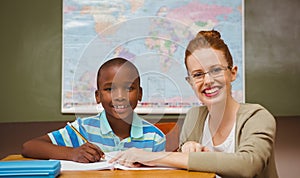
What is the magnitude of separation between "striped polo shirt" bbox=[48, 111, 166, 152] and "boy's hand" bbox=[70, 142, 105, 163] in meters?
0.02

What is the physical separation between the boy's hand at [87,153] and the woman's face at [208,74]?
368 millimetres

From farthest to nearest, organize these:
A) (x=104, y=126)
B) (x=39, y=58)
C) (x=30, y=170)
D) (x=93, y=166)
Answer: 1. (x=39, y=58)
2. (x=104, y=126)
3. (x=93, y=166)
4. (x=30, y=170)

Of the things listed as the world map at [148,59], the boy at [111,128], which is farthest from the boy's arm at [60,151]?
the world map at [148,59]

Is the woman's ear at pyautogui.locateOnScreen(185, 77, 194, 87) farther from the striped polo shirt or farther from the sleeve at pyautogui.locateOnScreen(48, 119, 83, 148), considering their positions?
the sleeve at pyautogui.locateOnScreen(48, 119, 83, 148)

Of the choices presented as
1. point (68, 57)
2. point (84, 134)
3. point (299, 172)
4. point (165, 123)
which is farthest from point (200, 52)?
point (299, 172)

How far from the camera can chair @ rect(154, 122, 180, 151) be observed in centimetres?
140

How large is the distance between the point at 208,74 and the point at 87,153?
459mm

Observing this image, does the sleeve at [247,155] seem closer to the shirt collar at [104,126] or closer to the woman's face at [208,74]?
the woman's face at [208,74]

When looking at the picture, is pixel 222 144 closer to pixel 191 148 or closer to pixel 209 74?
pixel 191 148

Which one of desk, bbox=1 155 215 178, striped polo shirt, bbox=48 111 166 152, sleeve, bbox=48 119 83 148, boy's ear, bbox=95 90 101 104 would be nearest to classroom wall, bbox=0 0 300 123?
sleeve, bbox=48 119 83 148

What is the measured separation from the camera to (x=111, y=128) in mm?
1408

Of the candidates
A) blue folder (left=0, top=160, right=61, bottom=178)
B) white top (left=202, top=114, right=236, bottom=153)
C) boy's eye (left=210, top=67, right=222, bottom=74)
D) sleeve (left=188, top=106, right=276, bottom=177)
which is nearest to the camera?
blue folder (left=0, top=160, right=61, bottom=178)

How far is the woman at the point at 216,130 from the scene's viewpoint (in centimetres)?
124

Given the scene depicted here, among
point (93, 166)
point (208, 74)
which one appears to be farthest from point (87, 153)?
point (208, 74)
